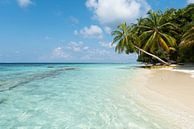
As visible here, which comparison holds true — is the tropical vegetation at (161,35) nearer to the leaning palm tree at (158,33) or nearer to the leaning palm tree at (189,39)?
the leaning palm tree at (158,33)

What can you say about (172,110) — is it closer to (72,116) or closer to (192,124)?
(192,124)

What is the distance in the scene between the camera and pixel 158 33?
89.2ft

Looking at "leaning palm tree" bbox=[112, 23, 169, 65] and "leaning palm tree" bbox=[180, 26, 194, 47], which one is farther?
"leaning palm tree" bbox=[112, 23, 169, 65]

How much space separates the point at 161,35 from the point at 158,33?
67 centimetres

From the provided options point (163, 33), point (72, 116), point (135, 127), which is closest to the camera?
point (135, 127)

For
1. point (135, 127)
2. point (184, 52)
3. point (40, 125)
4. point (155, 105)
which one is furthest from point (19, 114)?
point (184, 52)

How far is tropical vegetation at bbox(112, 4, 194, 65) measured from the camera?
26.7m

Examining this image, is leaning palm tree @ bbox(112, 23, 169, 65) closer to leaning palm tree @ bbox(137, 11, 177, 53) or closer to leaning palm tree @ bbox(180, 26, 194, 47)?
leaning palm tree @ bbox(137, 11, 177, 53)

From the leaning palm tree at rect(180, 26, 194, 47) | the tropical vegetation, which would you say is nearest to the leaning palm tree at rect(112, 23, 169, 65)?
the tropical vegetation

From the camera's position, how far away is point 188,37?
67.1ft

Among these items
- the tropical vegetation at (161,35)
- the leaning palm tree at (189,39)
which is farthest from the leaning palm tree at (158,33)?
the leaning palm tree at (189,39)

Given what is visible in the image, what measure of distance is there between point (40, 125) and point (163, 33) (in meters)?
26.2

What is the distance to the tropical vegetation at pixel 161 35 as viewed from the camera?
26734 mm

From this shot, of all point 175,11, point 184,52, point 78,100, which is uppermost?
point 175,11
